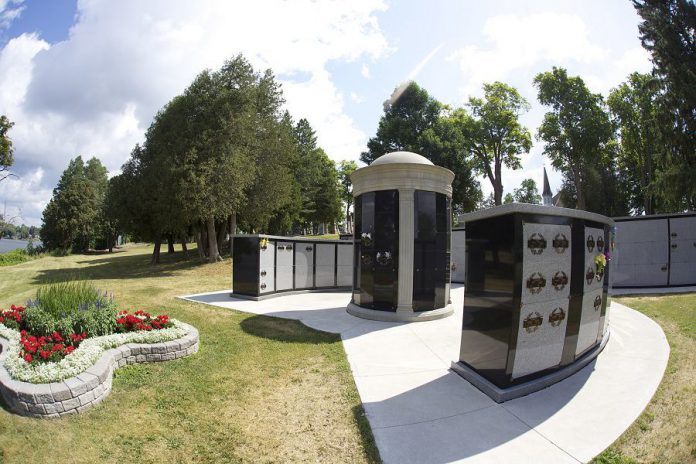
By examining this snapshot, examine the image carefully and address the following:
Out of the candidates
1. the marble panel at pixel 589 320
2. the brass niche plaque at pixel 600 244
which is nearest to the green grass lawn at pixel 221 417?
the marble panel at pixel 589 320

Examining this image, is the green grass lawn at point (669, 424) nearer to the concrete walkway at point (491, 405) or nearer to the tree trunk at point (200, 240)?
the concrete walkway at point (491, 405)

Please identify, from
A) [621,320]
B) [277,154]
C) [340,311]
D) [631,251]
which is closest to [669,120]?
[631,251]

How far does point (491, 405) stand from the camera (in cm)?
439

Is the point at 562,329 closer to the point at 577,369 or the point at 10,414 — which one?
the point at 577,369


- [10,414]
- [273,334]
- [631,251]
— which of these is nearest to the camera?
[10,414]

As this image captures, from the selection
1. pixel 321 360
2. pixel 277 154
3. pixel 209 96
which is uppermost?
pixel 209 96

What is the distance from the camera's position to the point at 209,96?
878 inches

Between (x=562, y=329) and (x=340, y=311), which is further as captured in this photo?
(x=340, y=311)

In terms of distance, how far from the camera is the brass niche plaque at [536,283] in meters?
4.40

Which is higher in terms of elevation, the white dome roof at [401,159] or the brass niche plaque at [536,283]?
the white dome roof at [401,159]

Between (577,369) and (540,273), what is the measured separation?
181 centimetres

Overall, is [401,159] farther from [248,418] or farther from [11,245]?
[11,245]

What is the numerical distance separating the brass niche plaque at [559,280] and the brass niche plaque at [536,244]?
494mm

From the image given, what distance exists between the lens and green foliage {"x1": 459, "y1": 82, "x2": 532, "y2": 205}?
34.4 meters
